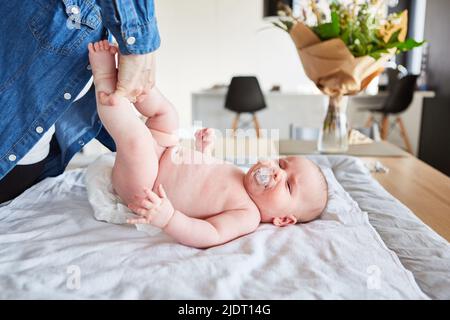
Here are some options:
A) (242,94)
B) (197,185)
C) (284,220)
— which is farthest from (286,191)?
(242,94)

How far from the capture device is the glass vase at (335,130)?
186 cm

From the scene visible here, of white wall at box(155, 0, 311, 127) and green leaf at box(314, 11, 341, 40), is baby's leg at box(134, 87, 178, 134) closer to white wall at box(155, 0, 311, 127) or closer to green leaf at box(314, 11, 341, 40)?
green leaf at box(314, 11, 341, 40)

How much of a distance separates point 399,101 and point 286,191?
14.0 feet

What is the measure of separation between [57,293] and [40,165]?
2.16 ft

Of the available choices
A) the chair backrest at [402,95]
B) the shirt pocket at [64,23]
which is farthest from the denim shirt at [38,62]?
the chair backrest at [402,95]

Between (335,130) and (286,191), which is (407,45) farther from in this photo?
(286,191)

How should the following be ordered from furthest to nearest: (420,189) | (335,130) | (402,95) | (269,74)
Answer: (269,74)
(402,95)
(335,130)
(420,189)

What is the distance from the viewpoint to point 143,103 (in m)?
1.03

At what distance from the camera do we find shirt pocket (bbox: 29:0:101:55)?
0.88 metres

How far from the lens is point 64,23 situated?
887mm

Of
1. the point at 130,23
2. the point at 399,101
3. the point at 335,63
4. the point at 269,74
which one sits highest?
the point at 130,23

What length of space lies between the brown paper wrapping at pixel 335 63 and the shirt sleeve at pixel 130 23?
1.16 m

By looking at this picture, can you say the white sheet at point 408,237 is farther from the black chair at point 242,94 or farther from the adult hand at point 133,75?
the black chair at point 242,94

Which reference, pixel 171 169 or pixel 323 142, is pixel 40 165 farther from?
pixel 323 142
